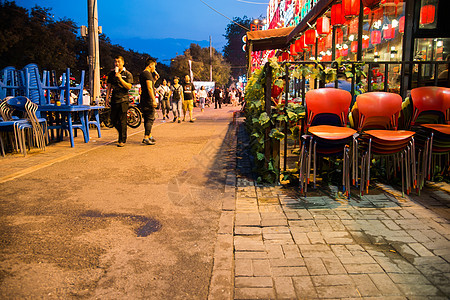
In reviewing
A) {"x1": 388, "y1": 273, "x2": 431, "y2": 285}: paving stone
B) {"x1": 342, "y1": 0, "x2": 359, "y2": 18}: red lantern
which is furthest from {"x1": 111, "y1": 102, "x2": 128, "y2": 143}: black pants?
{"x1": 388, "y1": 273, "x2": 431, "y2": 285}: paving stone

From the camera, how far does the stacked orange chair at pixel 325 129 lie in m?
4.02

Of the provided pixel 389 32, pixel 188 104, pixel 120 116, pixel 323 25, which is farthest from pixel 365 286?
pixel 188 104

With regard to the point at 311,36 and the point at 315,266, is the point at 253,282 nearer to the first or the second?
the point at 315,266

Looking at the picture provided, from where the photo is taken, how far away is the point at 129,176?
5.44 meters

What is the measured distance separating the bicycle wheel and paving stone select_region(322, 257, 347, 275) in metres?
10.8

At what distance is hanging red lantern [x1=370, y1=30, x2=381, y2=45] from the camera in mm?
11750

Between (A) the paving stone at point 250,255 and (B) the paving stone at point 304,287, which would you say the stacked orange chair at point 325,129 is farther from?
(B) the paving stone at point 304,287

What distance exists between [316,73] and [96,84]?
31.1 ft

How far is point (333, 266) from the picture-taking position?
261 centimetres

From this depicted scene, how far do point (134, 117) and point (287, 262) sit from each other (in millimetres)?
10888

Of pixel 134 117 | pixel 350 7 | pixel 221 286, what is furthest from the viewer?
pixel 134 117

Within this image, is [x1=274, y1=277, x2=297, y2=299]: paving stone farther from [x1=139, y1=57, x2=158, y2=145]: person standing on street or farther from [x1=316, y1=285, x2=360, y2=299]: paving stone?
[x1=139, y1=57, x2=158, y2=145]: person standing on street

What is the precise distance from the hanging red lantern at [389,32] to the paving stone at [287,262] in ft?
32.9

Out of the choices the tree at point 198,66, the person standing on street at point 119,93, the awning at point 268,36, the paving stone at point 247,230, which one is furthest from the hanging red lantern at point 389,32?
the tree at point 198,66
